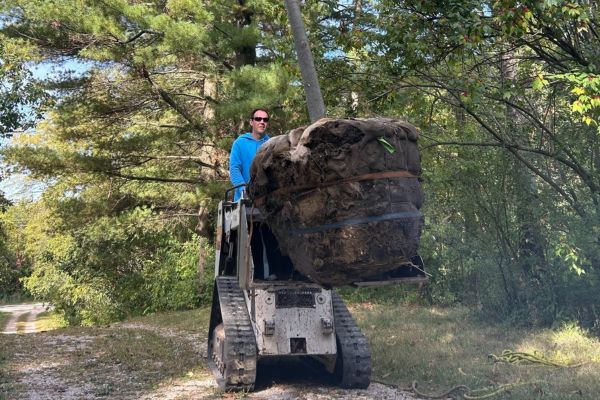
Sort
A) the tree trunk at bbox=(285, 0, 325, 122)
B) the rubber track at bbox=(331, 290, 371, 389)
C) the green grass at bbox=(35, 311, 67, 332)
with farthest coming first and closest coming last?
the green grass at bbox=(35, 311, 67, 332) < the tree trunk at bbox=(285, 0, 325, 122) < the rubber track at bbox=(331, 290, 371, 389)

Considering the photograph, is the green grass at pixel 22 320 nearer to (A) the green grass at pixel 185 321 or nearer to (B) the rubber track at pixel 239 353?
(A) the green grass at pixel 185 321

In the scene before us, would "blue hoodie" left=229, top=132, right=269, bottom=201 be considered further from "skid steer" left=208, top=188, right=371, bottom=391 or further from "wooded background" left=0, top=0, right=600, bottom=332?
"wooded background" left=0, top=0, right=600, bottom=332

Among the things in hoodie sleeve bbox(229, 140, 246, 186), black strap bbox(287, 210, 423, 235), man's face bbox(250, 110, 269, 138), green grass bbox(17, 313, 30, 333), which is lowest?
green grass bbox(17, 313, 30, 333)

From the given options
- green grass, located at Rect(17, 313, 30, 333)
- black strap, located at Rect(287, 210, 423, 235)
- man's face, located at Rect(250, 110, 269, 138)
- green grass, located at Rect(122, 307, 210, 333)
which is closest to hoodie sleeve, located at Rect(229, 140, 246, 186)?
man's face, located at Rect(250, 110, 269, 138)

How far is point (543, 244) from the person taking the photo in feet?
29.4

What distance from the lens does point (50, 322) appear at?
1282 inches

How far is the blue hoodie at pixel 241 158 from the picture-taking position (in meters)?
6.30

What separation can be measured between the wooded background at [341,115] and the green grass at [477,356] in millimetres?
814

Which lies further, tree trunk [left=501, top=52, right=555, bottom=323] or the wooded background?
tree trunk [left=501, top=52, right=555, bottom=323]

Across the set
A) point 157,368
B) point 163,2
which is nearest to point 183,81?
point 163,2

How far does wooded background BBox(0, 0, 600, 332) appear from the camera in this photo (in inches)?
318

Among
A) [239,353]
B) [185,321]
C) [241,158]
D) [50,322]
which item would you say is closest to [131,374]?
[239,353]

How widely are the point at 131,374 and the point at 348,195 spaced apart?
4.68 m

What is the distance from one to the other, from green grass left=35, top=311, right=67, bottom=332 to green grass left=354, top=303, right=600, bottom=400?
19573 mm
